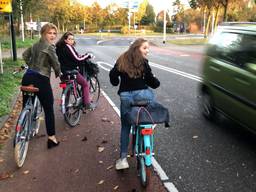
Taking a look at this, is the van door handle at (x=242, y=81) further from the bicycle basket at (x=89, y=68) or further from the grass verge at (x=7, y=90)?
the grass verge at (x=7, y=90)

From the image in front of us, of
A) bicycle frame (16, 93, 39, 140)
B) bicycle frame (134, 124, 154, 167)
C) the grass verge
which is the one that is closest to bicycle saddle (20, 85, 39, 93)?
bicycle frame (16, 93, 39, 140)

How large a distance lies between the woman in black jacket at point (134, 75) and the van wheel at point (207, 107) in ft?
8.81

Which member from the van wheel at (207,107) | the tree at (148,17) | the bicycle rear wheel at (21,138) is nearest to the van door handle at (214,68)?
the van wheel at (207,107)

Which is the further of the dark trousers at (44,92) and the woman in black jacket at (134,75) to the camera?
the dark trousers at (44,92)

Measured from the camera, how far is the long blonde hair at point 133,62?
446cm

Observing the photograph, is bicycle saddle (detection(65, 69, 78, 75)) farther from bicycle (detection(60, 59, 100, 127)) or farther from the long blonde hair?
the long blonde hair

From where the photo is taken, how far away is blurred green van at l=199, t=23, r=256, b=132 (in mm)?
5453

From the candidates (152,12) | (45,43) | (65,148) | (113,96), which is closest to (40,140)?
(65,148)

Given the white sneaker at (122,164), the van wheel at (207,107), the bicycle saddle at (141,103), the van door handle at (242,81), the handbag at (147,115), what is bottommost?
the white sneaker at (122,164)

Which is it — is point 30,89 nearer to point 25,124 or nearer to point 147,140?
point 25,124

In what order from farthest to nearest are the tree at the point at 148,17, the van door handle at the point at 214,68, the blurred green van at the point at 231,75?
the tree at the point at 148,17 < the van door handle at the point at 214,68 < the blurred green van at the point at 231,75

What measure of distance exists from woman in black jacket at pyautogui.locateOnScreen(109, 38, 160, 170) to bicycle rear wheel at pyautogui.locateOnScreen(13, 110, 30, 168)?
146 centimetres

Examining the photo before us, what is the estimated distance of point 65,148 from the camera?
593 cm

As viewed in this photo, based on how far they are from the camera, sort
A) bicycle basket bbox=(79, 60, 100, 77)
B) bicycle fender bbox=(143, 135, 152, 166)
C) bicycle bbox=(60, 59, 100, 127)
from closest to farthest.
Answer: bicycle fender bbox=(143, 135, 152, 166) < bicycle bbox=(60, 59, 100, 127) < bicycle basket bbox=(79, 60, 100, 77)
